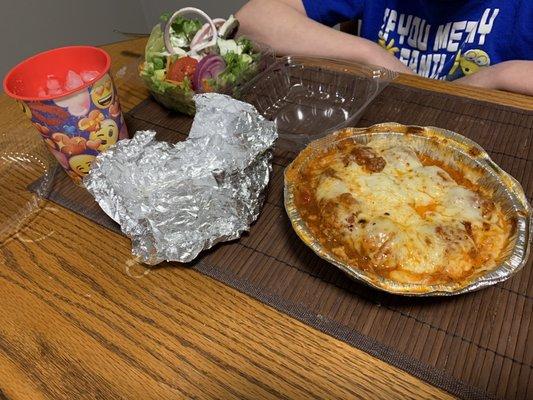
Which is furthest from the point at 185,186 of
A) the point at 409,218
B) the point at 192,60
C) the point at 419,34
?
the point at 419,34

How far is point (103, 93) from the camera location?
0.90m

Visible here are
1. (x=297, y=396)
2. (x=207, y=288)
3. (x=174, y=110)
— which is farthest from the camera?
(x=174, y=110)

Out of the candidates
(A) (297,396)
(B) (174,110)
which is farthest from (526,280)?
(B) (174,110)

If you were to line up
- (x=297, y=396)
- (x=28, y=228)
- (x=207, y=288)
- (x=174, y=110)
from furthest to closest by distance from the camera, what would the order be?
(x=174, y=110) < (x=28, y=228) < (x=207, y=288) < (x=297, y=396)

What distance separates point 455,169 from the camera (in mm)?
896

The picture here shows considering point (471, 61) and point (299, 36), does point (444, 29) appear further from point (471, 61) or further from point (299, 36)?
point (299, 36)

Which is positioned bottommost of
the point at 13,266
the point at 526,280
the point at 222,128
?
the point at 13,266

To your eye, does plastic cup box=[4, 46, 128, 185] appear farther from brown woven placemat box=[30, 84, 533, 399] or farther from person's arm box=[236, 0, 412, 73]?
person's arm box=[236, 0, 412, 73]

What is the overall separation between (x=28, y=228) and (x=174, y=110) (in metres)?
0.52

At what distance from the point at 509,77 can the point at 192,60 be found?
872 millimetres

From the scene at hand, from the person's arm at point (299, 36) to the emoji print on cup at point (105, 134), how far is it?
28.4 inches

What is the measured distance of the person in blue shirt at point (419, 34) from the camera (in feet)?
3.88

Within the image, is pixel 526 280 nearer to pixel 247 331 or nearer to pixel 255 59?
pixel 247 331

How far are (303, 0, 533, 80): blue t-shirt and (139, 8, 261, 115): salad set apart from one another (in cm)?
39
